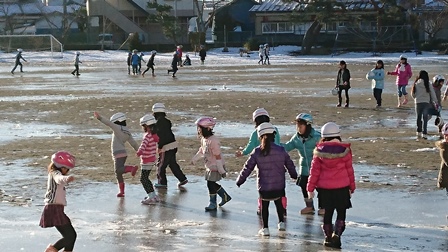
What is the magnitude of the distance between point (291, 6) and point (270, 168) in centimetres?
7457

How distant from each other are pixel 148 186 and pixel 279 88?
22.7m

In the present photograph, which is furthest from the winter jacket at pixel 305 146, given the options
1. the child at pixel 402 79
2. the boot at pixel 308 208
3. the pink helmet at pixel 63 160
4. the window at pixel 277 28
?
the window at pixel 277 28

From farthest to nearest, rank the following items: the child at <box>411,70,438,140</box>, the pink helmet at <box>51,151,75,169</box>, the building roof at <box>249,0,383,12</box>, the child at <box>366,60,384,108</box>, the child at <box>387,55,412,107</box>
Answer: the building roof at <box>249,0,383,12</box> → the child at <box>387,55,412,107</box> → the child at <box>366,60,384,108</box> → the child at <box>411,70,438,140</box> → the pink helmet at <box>51,151,75,169</box>

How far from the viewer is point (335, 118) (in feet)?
73.9

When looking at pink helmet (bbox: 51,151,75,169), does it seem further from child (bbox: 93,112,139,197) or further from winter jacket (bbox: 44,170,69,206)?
child (bbox: 93,112,139,197)

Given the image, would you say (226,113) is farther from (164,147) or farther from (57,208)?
(57,208)

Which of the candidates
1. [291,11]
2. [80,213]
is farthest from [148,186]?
[291,11]

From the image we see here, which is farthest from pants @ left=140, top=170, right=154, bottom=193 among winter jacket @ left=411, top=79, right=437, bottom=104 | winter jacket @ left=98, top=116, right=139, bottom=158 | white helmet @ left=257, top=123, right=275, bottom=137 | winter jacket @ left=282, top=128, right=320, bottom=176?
winter jacket @ left=411, top=79, right=437, bottom=104

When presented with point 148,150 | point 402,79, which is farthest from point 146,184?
point 402,79

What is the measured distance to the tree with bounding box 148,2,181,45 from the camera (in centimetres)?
8331

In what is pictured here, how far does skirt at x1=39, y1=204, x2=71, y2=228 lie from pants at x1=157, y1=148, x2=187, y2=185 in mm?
4236

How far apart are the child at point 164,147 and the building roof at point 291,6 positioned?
63.3 meters

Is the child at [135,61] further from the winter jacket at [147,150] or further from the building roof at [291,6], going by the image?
the winter jacket at [147,150]

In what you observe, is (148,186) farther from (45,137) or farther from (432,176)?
(45,137)
